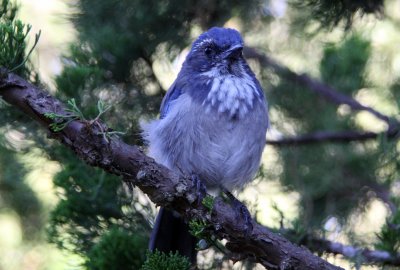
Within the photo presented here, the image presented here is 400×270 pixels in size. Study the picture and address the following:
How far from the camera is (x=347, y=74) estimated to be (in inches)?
203

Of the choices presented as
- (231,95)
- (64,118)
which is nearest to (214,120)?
(231,95)

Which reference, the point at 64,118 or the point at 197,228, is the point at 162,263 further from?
the point at 64,118

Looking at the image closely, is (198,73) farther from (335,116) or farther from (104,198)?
(335,116)

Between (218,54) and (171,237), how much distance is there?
0.98m

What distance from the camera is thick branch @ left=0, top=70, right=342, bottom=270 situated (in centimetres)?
270

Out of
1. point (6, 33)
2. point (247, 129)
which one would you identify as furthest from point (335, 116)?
point (6, 33)

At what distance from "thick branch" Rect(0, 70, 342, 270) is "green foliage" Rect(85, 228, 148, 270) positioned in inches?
26.6

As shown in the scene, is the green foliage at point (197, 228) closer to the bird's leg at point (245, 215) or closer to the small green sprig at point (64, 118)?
the bird's leg at point (245, 215)

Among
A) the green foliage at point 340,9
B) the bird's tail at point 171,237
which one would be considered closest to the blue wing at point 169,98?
the bird's tail at point 171,237

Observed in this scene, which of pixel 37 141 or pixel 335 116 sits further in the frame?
pixel 335 116

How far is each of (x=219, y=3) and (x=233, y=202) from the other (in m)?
1.32

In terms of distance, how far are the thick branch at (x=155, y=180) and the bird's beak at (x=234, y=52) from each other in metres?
1.05

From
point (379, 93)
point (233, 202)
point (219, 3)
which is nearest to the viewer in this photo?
point (233, 202)

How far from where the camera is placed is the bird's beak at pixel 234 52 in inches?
148
